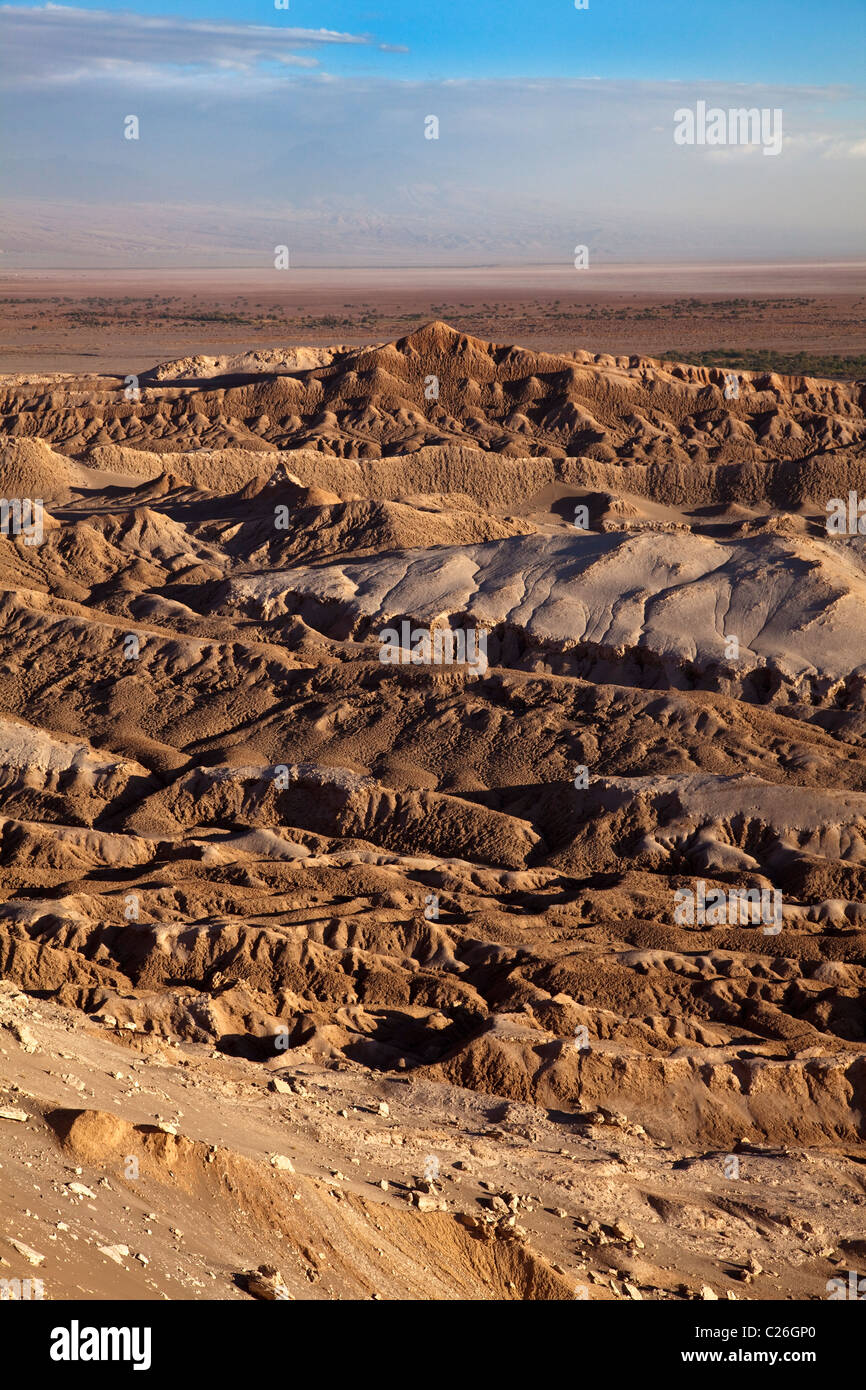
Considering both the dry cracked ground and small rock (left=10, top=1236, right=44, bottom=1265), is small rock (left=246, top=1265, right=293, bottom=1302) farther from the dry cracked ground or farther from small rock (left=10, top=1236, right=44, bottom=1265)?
small rock (left=10, top=1236, right=44, bottom=1265)

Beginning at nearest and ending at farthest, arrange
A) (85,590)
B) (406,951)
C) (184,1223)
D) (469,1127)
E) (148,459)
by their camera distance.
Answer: (184,1223)
(469,1127)
(406,951)
(85,590)
(148,459)

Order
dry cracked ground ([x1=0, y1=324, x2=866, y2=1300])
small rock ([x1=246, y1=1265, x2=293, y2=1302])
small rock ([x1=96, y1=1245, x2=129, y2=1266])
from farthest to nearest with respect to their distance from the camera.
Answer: dry cracked ground ([x1=0, y1=324, x2=866, y2=1300]) < small rock ([x1=246, y1=1265, x2=293, y2=1302]) < small rock ([x1=96, y1=1245, x2=129, y2=1266])

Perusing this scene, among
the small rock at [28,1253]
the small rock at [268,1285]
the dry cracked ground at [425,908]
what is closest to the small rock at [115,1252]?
the dry cracked ground at [425,908]

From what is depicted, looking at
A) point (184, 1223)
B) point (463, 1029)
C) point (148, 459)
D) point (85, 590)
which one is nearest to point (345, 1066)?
point (463, 1029)

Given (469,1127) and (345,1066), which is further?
(345,1066)

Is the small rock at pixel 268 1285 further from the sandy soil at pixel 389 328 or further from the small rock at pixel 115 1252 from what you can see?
the sandy soil at pixel 389 328

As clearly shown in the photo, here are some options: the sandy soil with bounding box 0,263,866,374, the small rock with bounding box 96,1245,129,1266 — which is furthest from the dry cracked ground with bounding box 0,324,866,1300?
the sandy soil with bounding box 0,263,866,374

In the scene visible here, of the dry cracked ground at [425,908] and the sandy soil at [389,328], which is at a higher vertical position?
the sandy soil at [389,328]
